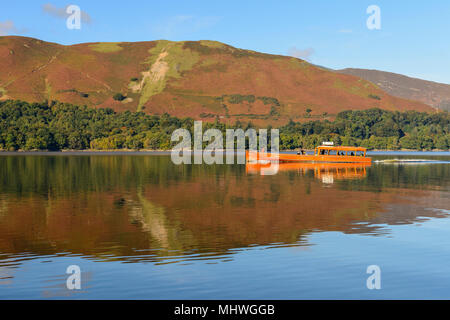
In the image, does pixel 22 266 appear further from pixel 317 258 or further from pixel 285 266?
pixel 317 258

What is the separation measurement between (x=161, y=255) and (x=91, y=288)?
15.9ft

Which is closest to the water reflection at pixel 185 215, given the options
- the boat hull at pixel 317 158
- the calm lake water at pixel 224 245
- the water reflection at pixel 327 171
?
the calm lake water at pixel 224 245

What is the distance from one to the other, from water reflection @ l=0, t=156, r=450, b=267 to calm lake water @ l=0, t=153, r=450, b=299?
83mm

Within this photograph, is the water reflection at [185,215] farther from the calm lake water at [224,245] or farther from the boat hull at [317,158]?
the boat hull at [317,158]

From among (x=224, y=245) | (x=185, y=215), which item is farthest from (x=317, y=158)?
(x=224, y=245)

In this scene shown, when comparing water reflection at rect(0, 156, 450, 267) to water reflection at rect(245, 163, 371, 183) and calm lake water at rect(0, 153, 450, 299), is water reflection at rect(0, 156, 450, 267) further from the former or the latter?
water reflection at rect(245, 163, 371, 183)

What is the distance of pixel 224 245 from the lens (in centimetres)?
2380

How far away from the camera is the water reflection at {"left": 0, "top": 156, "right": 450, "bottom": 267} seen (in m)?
23.4

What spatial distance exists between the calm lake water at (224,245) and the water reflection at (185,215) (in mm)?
83

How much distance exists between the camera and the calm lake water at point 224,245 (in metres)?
17.2

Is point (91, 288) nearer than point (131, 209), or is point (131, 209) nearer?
point (91, 288)

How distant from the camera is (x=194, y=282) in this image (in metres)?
17.6
